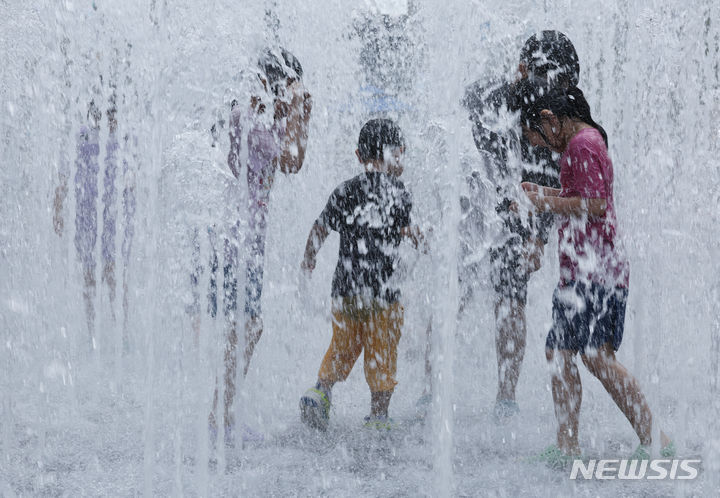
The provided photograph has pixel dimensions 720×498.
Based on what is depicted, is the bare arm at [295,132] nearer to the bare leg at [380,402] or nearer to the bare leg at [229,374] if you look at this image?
the bare leg at [229,374]

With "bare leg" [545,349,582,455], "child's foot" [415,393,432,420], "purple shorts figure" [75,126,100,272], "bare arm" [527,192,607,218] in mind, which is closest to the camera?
"bare arm" [527,192,607,218]

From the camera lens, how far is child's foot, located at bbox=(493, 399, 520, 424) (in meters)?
3.29

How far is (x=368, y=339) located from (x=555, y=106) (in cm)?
120

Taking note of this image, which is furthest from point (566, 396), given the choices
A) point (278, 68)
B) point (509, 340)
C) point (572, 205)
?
point (278, 68)

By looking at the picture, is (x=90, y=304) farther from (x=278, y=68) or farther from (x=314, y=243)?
(x=278, y=68)

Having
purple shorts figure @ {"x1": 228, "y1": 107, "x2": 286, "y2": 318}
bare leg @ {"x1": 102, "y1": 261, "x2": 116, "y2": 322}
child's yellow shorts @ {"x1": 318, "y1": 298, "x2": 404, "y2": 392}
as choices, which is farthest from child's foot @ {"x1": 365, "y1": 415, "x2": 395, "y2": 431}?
bare leg @ {"x1": 102, "y1": 261, "x2": 116, "y2": 322}

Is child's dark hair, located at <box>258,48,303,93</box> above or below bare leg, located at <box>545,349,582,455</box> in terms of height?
above

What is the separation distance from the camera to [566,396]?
2.71 m

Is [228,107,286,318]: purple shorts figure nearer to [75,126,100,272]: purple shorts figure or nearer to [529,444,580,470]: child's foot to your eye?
[529,444,580,470]: child's foot

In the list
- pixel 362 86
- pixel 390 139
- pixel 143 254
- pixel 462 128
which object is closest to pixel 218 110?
pixel 390 139

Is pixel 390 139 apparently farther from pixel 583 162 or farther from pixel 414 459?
pixel 414 459

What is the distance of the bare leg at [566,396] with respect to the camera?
105 inches

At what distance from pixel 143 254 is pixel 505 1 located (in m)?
3.46

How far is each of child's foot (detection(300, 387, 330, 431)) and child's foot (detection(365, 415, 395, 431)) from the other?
0.63 ft
